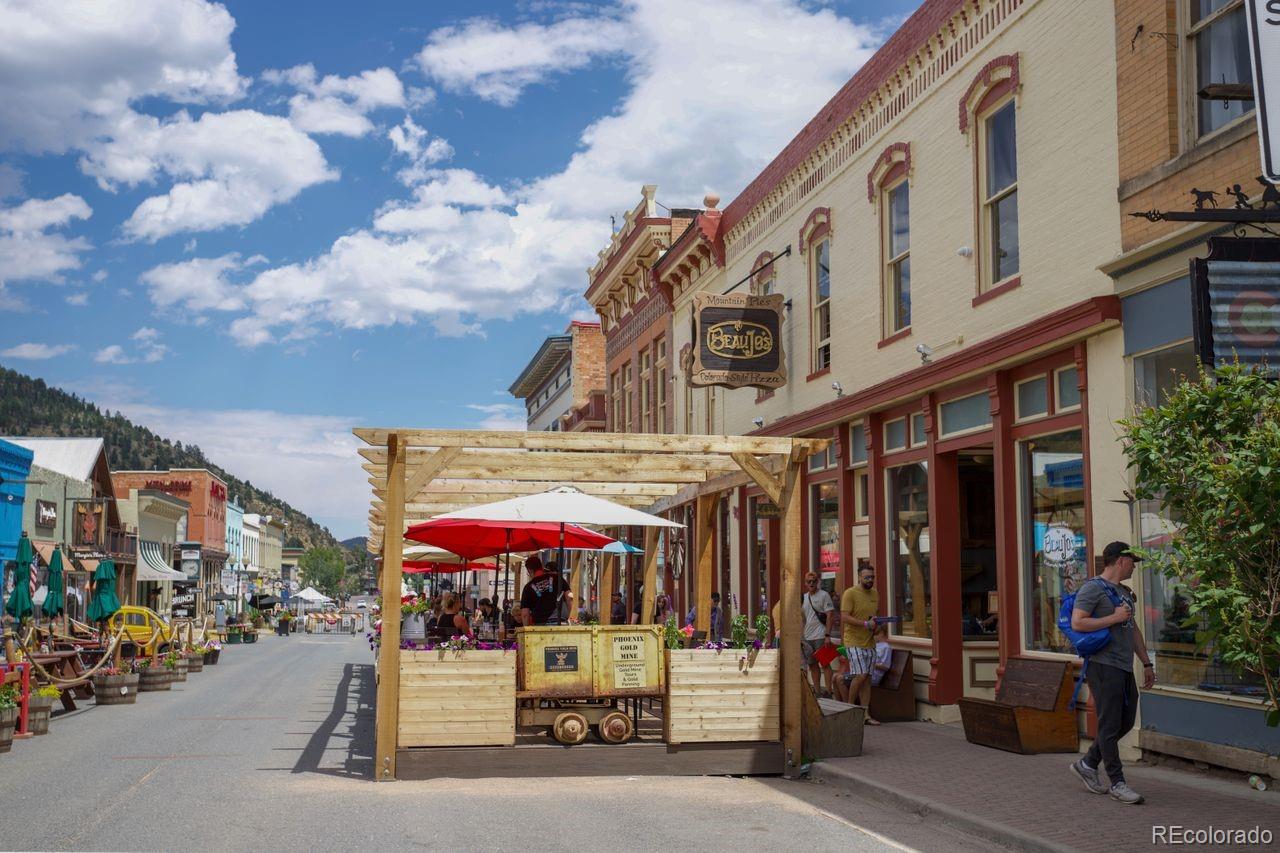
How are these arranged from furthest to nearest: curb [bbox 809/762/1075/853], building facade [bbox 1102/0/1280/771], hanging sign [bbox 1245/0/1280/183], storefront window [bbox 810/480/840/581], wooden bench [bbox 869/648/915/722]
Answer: storefront window [bbox 810/480/840/581]
wooden bench [bbox 869/648/915/722]
building facade [bbox 1102/0/1280/771]
curb [bbox 809/762/1075/853]
hanging sign [bbox 1245/0/1280/183]

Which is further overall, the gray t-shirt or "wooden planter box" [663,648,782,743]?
"wooden planter box" [663,648,782,743]

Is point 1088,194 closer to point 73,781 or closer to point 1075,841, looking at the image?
point 1075,841

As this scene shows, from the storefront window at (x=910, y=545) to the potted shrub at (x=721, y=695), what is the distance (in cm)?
476

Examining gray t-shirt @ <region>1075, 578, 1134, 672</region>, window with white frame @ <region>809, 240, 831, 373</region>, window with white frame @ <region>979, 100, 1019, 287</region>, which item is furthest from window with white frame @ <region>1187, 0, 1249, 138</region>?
window with white frame @ <region>809, 240, 831, 373</region>

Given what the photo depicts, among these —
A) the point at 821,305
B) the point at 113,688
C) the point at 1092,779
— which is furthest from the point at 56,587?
the point at 1092,779

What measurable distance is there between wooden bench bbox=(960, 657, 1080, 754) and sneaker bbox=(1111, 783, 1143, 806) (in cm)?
271

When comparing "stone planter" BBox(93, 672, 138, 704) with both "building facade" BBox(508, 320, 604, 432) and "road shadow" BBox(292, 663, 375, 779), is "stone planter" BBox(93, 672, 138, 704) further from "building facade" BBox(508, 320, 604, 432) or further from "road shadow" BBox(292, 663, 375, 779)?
"building facade" BBox(508, 320, 604, 432)

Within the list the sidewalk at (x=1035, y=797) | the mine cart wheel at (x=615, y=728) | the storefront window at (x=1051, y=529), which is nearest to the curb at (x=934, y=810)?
the sidewalk at (x=1035, y=797)

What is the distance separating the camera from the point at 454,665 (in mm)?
11461

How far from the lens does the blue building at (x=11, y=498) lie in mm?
39156

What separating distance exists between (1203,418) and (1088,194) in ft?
20.5

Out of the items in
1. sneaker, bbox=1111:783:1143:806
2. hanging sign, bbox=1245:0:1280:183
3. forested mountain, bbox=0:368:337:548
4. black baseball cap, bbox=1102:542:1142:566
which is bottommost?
sneaker, bbox=1111:783:1143:806

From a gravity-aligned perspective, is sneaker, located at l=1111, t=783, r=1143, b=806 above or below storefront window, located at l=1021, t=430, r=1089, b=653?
below

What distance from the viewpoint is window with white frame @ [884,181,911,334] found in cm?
1705
